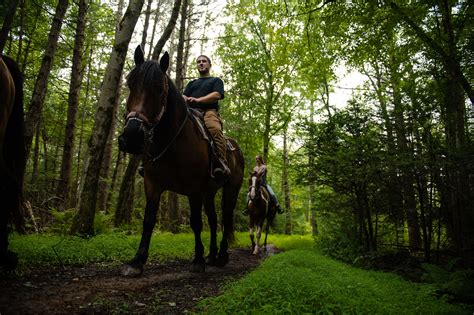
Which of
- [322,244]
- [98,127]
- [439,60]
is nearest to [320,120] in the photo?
[439,60]

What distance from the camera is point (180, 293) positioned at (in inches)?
134

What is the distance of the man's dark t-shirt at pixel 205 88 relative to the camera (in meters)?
6.05

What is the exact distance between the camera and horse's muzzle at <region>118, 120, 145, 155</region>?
3.44 m

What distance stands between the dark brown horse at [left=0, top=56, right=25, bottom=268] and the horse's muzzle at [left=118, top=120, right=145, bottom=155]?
1346 mm

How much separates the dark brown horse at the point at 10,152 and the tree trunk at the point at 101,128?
2.73 m

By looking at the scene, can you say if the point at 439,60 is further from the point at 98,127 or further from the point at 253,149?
the point at 253,149

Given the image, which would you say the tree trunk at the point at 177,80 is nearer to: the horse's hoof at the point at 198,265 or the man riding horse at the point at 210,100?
the man riding horse at the point at 210,100

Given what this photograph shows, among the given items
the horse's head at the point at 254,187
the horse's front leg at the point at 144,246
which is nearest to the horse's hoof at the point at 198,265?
the horse's front leg at the point at 144,246

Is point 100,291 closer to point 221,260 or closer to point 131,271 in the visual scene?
point 131,271

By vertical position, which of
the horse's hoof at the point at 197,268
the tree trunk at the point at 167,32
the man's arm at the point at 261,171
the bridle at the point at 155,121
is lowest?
the horse's hoof at the point at 197,268

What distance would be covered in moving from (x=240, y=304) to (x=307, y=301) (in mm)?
752

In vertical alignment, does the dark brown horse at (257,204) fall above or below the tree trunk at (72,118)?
below

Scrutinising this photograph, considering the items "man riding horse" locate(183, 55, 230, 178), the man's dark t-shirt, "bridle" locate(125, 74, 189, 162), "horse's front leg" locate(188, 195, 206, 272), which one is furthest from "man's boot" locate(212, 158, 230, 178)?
the man's dark t-shirt

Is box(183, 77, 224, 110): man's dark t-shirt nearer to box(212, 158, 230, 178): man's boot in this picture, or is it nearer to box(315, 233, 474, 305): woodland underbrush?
box(212, 158, 230, 178): man's boot
